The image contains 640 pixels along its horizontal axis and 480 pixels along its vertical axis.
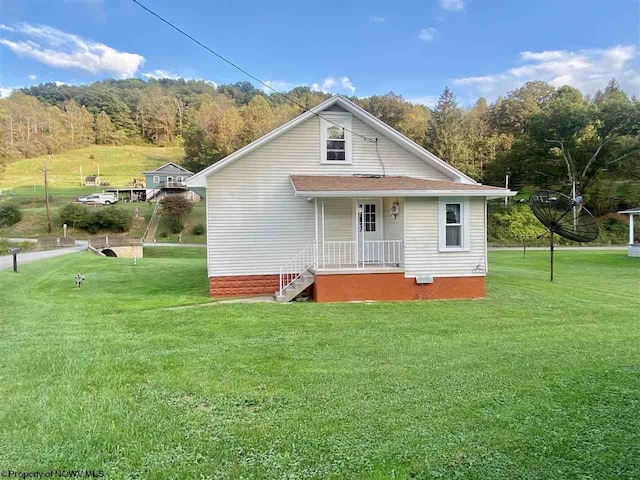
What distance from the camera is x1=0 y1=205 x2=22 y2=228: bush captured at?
39750 mm

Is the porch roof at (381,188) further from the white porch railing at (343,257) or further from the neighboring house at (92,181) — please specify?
the neighboring house at (92,181)

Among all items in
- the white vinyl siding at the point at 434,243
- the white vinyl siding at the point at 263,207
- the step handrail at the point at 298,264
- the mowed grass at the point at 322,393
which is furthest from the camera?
the step handrail at the point at 298,264

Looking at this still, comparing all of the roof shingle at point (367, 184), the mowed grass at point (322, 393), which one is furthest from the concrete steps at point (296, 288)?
the roof shingle at point (367, 184)

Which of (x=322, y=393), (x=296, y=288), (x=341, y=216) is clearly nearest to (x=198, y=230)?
(x=341, y=216)

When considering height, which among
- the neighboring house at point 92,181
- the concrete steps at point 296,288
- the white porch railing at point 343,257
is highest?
the neighboring house at point 92,181

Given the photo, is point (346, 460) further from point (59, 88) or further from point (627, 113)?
point (59, 88)

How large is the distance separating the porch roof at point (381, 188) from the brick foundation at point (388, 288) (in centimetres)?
221

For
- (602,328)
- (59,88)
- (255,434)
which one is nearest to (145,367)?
(255,434)

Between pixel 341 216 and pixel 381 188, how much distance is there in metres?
2.19

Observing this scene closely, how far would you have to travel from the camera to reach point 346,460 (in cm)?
320

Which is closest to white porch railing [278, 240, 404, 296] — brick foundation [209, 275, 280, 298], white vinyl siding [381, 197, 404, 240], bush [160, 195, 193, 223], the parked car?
white vinyl siding [381, 197, 404, 240]

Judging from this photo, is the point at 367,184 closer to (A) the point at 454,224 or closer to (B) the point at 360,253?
(B) the point at 360,253

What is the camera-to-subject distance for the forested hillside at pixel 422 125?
135 feet

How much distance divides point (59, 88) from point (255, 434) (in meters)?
116
